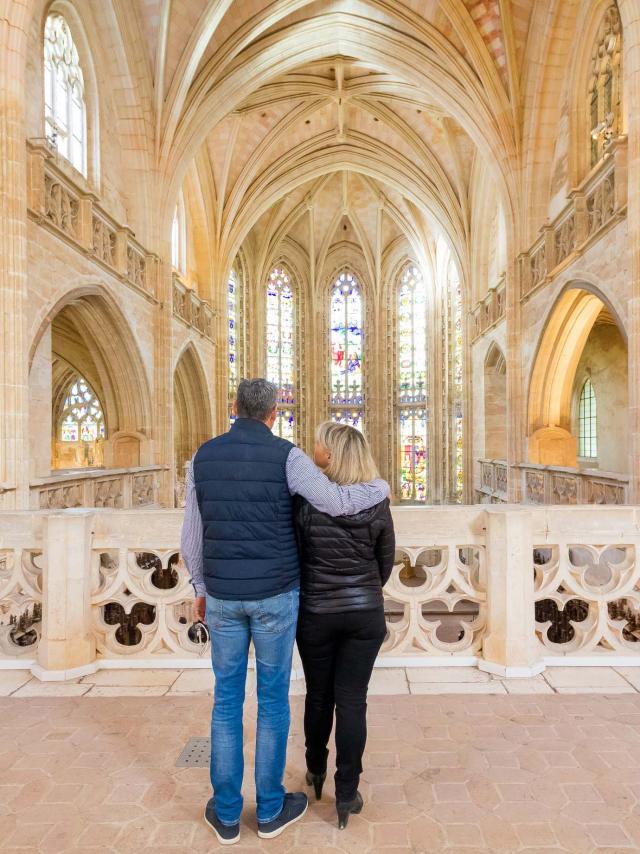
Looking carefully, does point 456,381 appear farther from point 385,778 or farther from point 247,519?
point 247,519

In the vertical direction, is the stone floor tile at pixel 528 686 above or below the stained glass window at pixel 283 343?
below

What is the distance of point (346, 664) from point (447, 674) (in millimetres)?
1583

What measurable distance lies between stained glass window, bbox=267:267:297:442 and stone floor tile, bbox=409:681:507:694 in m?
22.2

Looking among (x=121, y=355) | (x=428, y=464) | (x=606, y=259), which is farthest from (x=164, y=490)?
(x=428, y=464)

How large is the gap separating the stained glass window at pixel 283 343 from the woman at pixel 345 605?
23271 millimetres

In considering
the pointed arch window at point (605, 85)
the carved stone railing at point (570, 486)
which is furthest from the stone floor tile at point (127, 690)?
the pointed arch window at point (605, 85)

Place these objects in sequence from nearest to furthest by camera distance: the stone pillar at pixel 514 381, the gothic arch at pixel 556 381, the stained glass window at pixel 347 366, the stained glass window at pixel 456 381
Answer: the gothic arch at pixel 556 381 → the stone pillar at pixel 514 381 → the stained glass window at pixel 456 381 → the stained glass window at pixel 347 366

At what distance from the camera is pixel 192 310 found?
54.3 ft

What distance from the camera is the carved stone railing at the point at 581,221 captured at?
311 inches

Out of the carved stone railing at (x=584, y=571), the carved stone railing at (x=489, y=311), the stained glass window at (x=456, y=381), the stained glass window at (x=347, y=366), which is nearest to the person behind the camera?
the carved stone railing at (x=584, y=571)

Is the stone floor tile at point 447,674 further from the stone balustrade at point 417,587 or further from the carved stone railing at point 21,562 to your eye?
the carved stone railing at point 21,562

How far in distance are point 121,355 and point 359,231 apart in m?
16.0

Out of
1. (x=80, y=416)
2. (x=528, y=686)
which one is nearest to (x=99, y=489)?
(x=528, y=686)

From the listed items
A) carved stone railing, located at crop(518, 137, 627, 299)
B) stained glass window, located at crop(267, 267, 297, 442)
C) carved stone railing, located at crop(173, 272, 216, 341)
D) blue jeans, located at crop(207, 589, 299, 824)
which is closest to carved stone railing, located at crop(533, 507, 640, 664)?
blue jeans, located at crop(207, 589, 299, 824)
